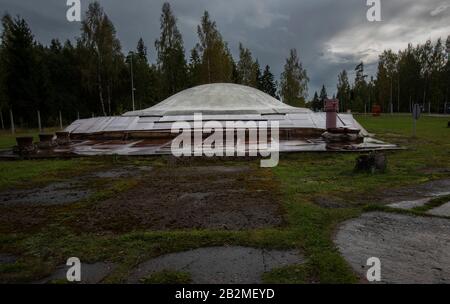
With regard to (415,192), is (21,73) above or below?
above

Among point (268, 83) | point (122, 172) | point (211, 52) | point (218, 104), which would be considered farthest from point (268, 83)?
point (122, 172)

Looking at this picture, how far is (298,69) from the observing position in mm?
58000

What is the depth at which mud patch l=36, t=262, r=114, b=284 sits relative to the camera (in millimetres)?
3236

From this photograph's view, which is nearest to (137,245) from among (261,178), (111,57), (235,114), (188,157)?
(261,178)

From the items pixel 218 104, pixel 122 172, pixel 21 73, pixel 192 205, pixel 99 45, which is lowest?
pixel 192 205

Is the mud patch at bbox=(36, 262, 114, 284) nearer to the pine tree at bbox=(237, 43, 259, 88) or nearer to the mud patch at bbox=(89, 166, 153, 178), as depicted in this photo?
the mud patch at bbox=(89, 166, 153, 178)

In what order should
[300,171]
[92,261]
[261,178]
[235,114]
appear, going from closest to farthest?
→ [92,261], [261,178], [300,171], [235,114]

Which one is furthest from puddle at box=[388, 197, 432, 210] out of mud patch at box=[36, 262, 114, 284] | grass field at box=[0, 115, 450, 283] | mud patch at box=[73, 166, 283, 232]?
mud patch at box=[36, 262, 114, 284]

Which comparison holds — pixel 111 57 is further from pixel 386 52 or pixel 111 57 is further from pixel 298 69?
pixel 386 52

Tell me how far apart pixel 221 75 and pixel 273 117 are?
26163 mm

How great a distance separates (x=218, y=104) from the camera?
88.2ft

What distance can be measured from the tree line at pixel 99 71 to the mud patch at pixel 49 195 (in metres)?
29.0

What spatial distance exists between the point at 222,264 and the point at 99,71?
41212mm

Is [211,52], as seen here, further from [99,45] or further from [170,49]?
[99,45]
